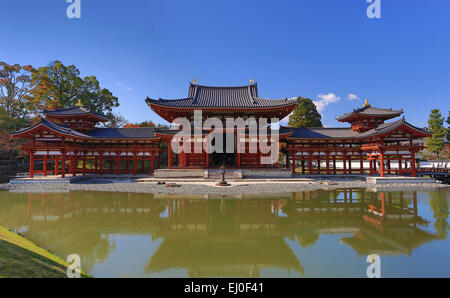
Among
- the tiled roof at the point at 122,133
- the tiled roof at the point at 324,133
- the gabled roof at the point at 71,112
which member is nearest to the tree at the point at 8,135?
the gabled roof at the point at 71,112

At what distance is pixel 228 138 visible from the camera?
2202 centimetres

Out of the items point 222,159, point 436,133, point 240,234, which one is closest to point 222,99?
point 222,159

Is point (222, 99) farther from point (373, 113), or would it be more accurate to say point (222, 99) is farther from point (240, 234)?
point (240, 234)

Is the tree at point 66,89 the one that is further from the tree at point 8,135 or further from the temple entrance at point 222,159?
the temple entrance at point 222,159

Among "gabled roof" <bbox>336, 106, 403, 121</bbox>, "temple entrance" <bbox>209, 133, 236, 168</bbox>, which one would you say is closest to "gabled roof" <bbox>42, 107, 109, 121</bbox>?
"temple entrance" <bbox>209, 133, 236, 168</bbox>

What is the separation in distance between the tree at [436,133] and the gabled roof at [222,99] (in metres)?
31.3

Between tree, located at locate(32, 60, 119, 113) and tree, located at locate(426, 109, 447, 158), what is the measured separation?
2381 inches

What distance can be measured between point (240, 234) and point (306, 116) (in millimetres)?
33862

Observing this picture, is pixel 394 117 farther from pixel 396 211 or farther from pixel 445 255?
pixel 445 255

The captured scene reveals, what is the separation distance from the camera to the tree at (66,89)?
30.8m
